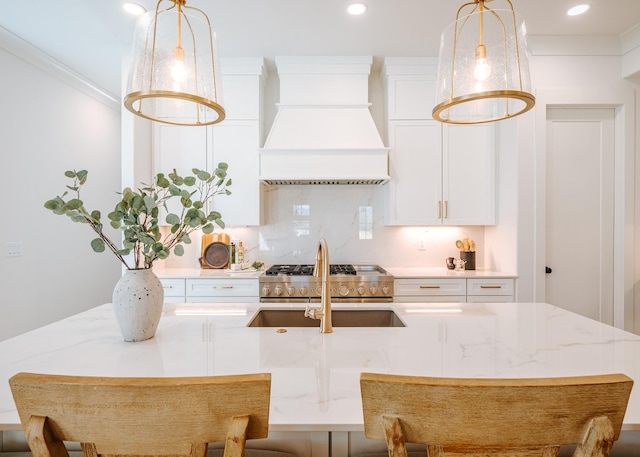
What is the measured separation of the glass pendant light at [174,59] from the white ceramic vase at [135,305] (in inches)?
25.4

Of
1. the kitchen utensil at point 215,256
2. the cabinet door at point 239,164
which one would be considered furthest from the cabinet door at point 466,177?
the kitchen utensil at point 215,256

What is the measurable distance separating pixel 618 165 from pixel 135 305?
355 centimetres

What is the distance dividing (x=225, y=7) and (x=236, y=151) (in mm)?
1097

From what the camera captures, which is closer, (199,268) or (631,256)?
(631,256)

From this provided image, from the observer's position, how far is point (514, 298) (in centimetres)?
286

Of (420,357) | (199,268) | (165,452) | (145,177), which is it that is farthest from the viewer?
(199,268)

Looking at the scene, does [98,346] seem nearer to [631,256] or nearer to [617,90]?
[631,256]

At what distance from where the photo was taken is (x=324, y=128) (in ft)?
10.0

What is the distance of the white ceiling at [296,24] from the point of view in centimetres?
241

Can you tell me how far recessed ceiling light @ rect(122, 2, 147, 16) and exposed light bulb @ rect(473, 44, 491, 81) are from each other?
7.49 ft

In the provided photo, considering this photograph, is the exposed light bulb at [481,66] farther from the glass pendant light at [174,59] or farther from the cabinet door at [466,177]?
the cabinet door at [466,177]

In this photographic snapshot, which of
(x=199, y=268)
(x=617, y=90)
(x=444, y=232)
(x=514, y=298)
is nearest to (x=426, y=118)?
(x=444, y=232)

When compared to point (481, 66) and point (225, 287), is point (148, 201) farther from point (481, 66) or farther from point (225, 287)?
point (225, 287)

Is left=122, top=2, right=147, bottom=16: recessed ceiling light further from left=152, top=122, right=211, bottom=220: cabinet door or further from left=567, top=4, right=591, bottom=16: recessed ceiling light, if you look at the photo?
left=567, top=4, right=591, bottom=16: recessed ceiling light
